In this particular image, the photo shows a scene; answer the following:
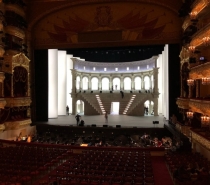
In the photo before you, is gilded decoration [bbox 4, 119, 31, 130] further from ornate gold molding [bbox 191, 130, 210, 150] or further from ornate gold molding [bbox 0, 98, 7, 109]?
ornate gold molding [bbox 191, 130, 210, 150]

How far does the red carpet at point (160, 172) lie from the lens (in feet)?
33.2

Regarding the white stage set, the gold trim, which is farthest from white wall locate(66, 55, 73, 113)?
the gold trim

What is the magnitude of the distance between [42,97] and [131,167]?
1932 cm

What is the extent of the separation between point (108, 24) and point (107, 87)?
21849mm

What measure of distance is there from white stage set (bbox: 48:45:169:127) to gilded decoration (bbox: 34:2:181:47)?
574 cm

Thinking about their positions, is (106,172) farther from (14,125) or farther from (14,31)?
(14,31)

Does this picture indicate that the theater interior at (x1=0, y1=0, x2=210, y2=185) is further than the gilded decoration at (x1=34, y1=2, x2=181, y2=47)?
No

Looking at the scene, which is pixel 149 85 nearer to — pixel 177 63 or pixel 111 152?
pixel 177 63

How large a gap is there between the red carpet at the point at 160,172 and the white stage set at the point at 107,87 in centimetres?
1618

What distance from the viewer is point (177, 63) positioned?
24875 mm

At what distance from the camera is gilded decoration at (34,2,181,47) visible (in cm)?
2445

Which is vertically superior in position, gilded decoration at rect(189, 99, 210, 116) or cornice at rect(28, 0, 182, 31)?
cornice at rect(28, 0, 182, 31)

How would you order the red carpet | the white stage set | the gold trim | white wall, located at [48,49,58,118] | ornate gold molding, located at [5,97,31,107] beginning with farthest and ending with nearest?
the white stage set, white wall, located at [48,49,58,118], the gold trim, ornate gold molding, located at [5,97,31,107], the red carpet

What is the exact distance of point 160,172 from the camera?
11383 mm
